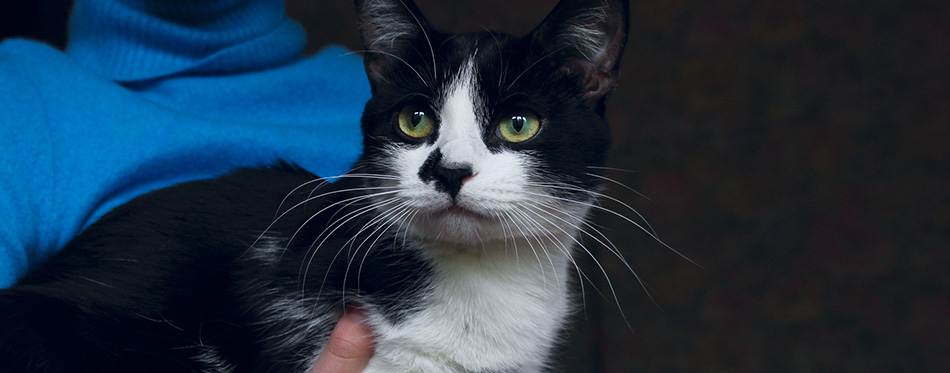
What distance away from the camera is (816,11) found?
7.07 ft

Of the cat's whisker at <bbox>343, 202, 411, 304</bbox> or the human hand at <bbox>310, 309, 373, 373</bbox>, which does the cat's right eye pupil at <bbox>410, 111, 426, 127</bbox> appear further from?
the human hand at <bbox>310, 309, 373, 373</bbox>

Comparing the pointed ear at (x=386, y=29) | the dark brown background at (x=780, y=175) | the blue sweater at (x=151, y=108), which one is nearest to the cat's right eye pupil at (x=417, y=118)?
the pointed ear at (x=386, y=29)

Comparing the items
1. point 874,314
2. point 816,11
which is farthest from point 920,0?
point 874,314

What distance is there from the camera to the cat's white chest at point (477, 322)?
1.00m

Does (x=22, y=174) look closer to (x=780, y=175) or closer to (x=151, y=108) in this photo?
(x=151, y=108)

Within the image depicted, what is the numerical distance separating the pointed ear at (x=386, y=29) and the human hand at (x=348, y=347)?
1.19ft

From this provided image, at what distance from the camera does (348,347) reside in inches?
39.6

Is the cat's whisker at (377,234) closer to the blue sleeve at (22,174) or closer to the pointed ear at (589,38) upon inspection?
the pointed ear at (589,38)

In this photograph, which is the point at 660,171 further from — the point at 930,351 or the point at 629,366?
the point at 930,351

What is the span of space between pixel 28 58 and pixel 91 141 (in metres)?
0.21

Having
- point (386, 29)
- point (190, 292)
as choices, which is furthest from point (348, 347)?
point (386, 29)

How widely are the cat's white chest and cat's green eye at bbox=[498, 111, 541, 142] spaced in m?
0.18

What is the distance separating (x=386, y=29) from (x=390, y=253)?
336 mm

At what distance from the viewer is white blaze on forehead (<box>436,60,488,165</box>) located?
0.90m
